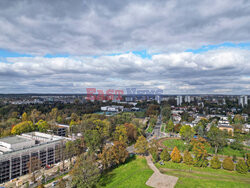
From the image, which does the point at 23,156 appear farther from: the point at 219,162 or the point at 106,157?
the point at 219,162

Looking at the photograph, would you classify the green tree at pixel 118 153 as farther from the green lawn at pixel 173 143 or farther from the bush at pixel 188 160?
the green lawn at pixel 173 143

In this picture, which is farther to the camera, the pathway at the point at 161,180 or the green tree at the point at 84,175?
the pathway at the point at 161,180

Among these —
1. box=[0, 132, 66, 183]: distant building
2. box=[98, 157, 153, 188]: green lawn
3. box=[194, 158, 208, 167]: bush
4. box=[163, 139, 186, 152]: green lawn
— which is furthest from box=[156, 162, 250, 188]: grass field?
box=[0, 132, 66, 183]: distant building

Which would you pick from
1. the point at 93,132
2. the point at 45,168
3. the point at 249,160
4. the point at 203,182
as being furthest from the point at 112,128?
the point at 249,160

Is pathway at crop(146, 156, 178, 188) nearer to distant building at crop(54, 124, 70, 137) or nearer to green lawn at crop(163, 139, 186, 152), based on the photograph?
green lawn at crop(163, 139, 186, 152)

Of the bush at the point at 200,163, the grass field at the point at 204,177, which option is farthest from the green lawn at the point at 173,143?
the grass field at the point at 204,177

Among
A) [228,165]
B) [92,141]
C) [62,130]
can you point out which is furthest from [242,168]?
[62,130]
